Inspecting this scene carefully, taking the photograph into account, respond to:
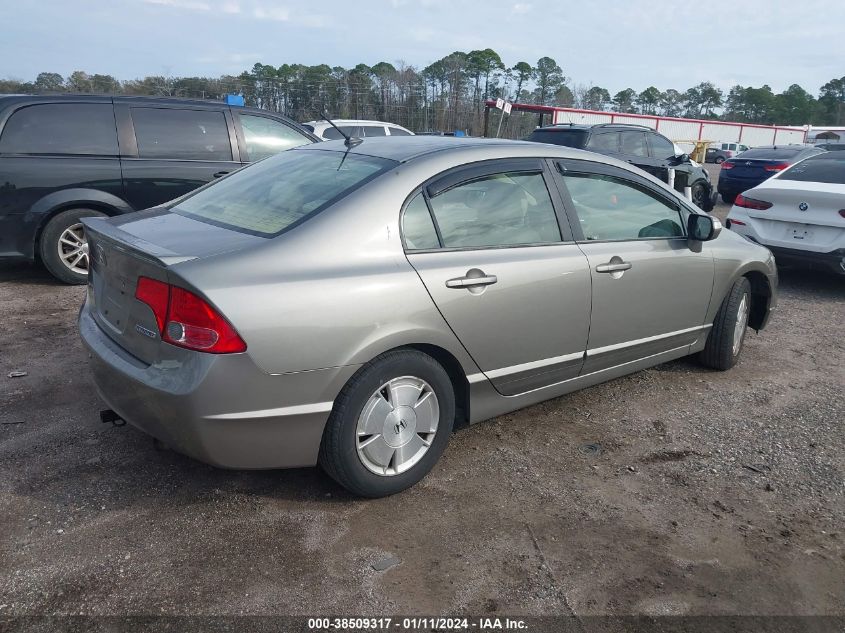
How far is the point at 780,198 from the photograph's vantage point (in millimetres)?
7281

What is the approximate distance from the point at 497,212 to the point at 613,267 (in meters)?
0.79

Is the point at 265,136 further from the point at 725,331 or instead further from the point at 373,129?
the point at 373,129

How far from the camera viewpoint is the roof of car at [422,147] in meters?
3.34

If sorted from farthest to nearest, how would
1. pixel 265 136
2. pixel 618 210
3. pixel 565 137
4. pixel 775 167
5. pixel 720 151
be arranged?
1. pixel 720 151
2. pixel 775 167
3. pixel 565 137
4. pixel 265 136
5. pixel 618 210

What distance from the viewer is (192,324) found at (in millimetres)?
2498

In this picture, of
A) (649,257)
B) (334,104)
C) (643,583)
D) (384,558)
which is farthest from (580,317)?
(334,104)

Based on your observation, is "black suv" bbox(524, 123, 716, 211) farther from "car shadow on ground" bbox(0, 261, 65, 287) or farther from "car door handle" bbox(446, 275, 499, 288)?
"car door handle" bbox(446, 275, 499, 288)

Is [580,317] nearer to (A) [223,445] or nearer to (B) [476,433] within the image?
(B) [476,433]

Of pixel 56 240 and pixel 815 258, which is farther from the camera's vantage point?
pixel 815 258

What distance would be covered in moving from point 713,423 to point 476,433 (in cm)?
146

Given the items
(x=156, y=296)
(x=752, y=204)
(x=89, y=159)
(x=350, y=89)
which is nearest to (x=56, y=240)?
(x=89, y=159)

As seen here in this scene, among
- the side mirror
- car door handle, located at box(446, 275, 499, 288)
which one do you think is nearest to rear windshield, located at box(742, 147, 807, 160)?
the side mirror

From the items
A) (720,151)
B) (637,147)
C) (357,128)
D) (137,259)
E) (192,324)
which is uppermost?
(720,151)

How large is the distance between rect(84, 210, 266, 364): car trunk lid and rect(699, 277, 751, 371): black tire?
3.32 m
